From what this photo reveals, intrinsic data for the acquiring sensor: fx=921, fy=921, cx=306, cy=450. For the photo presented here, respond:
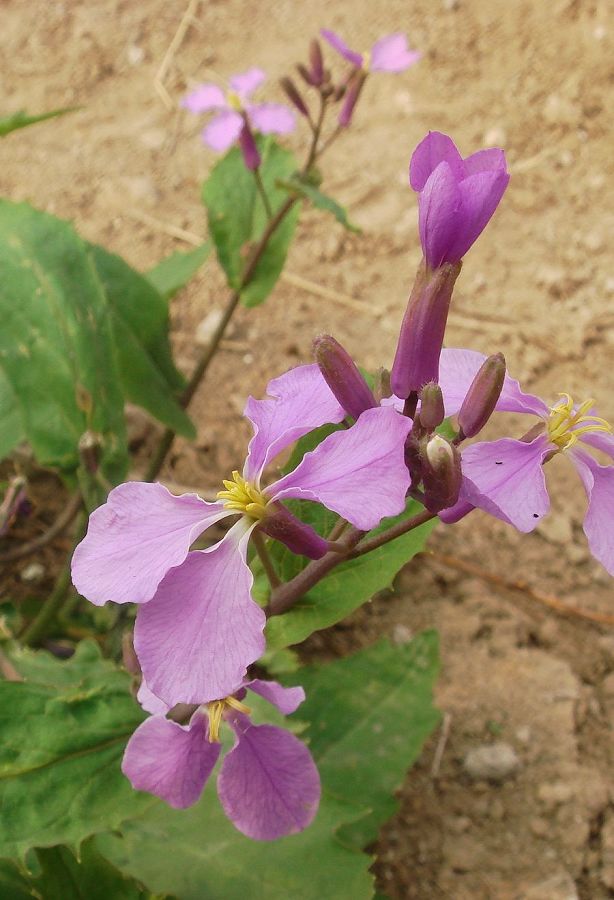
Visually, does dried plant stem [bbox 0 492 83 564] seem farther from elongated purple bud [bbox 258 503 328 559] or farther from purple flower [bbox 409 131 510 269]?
purple flower [bbox 409 131 510 269]

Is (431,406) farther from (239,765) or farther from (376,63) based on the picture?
(376,63)

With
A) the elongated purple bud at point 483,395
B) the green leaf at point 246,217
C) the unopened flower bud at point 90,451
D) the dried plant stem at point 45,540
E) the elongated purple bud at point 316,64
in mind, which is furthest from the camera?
the green leaf at point 246,217

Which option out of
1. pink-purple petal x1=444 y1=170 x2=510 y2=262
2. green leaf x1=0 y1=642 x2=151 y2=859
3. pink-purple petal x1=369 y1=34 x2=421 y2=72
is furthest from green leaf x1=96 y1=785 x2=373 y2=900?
pink-purple petal x1=369 y1=34 x2=421 y2=72

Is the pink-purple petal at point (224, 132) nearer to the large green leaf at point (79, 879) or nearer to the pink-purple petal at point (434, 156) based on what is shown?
the pink-purple petal at point (434, 156)

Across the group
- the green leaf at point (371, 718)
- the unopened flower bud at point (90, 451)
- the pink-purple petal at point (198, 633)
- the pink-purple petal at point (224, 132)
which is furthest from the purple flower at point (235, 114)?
the pink-purple petal at point (198, 633)

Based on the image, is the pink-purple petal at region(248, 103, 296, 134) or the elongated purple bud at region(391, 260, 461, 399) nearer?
the elongated purple bud at region(391, 260, 461, 399)

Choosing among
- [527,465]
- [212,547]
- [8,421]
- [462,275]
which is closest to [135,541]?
Result: [212,547]

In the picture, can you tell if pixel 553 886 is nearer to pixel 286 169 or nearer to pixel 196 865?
pixel 196 865
